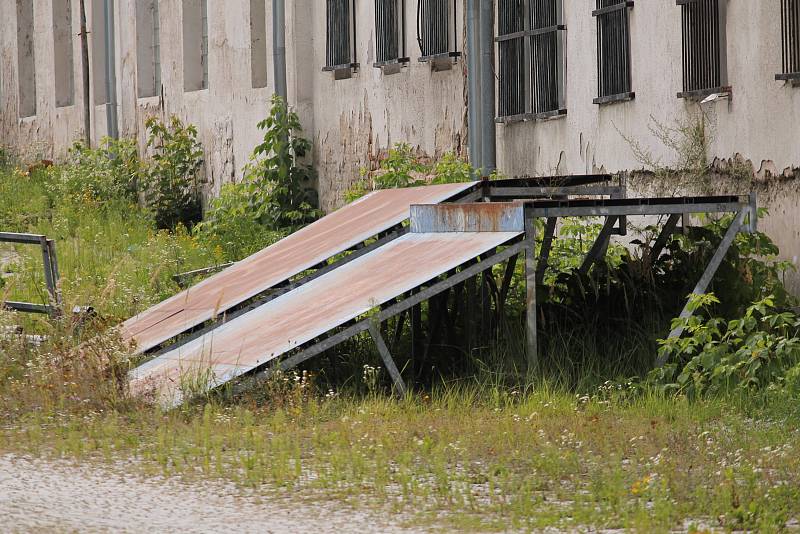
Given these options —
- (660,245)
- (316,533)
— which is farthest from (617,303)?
(316,533)

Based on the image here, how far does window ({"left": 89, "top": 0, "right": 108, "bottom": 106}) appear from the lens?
19.5 metres

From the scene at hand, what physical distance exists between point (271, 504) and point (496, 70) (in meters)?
7.10

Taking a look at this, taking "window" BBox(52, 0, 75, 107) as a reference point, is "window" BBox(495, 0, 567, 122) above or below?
below

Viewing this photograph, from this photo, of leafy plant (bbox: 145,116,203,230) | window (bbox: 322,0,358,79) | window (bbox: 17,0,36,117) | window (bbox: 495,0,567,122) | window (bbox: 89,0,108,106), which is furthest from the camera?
window (bbox: 17,0,36,117)

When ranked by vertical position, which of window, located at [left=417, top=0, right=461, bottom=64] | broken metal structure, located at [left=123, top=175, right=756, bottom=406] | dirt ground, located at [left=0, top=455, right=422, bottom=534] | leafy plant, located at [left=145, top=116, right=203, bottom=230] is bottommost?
dirt ground, located at [left=0, top=455, right=422, bottom=534]

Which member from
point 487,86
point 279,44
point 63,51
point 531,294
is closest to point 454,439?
point 531,294

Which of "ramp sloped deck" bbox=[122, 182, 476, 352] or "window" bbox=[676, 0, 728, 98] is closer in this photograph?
"ramp sloped deck" bbox=[122, 182, 476, 352]

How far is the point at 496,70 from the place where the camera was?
37.5ft

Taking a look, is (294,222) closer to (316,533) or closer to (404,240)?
(404,240)

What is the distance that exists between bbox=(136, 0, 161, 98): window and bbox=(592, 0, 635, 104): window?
30.7 feet

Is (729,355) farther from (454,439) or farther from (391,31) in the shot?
(391,31)

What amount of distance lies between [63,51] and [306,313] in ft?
50.7

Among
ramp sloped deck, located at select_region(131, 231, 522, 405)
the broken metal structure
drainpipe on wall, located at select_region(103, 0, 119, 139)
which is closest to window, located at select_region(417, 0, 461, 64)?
the broken metal structure

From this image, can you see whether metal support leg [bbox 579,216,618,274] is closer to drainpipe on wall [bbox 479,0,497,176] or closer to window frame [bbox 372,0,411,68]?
drainpipe on wall [bbox 479,0,497,176]
